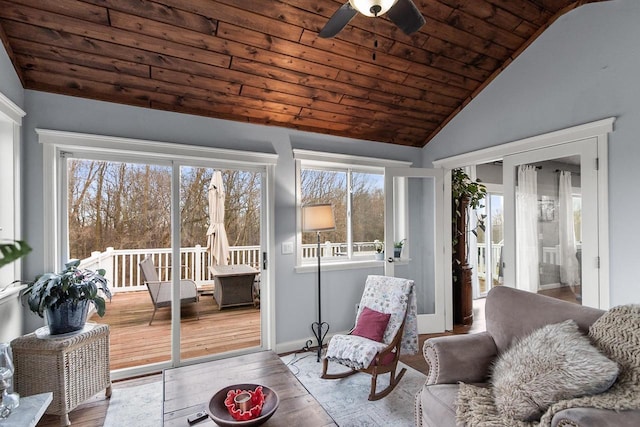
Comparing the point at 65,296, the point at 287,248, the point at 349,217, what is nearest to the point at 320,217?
the point at 287,248

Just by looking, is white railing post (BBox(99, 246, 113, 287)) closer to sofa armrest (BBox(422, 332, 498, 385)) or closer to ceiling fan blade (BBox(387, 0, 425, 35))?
sofa armrest (BBox(422, 332, 498, 385))

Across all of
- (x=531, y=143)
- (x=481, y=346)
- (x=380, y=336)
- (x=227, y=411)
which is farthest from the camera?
(x=531, y=143)

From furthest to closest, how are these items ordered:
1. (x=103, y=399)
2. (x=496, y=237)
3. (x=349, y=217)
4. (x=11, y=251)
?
(x=496, y=237), (x=349, y=217), (x=103, y=399), (x=11, y=251)

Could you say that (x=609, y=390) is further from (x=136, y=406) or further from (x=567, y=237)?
(x=136, y=406)

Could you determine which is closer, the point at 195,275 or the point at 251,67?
the point at 251,67

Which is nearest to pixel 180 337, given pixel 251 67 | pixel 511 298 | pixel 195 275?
pixel 195 275

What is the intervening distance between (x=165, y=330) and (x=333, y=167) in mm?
2486

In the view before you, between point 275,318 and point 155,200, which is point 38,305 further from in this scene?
point 275,318

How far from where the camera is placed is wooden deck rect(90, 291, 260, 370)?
3037 millimetres

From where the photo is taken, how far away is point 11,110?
2395mm

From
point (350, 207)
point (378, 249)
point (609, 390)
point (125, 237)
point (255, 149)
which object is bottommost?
point (609, 390)

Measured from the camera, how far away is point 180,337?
3215mm

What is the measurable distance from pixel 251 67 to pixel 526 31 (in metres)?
2.61

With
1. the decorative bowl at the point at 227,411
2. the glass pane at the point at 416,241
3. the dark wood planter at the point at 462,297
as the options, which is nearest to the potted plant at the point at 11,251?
the decorative bowl at the point at 227,411
